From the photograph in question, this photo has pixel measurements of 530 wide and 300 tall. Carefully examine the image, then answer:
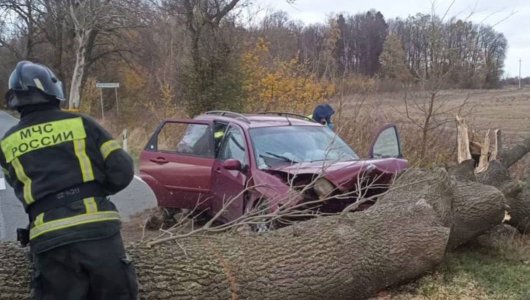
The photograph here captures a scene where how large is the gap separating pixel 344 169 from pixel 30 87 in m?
3.51

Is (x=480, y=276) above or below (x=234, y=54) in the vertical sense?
below

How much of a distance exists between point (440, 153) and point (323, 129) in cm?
520

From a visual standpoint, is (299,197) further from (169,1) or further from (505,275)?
(169,1)

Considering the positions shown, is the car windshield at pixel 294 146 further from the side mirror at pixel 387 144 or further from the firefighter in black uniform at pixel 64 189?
the firefighter in black uniform at pixel 64 189

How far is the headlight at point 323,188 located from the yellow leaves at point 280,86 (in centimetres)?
1108

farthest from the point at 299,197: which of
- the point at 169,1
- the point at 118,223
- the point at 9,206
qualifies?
→ the point at 169,1

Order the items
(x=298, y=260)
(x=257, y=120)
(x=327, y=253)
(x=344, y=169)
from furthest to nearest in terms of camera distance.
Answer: (x=257, y=120) < (x=344, y=169) < (x=327, y=253) < (x=298, y=260)

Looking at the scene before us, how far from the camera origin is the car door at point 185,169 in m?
7.49

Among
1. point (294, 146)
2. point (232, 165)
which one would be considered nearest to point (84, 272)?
point (232, 165)

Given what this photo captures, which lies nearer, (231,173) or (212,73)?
(231,173)

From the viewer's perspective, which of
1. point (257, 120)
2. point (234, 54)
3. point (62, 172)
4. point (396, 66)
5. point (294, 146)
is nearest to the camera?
point (62, 172)

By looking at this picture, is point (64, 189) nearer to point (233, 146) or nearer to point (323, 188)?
point (323, 188)

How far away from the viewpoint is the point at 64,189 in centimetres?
326

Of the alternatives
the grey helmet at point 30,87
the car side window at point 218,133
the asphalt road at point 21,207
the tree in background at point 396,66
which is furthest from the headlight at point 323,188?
the tree in background at point 396,66
